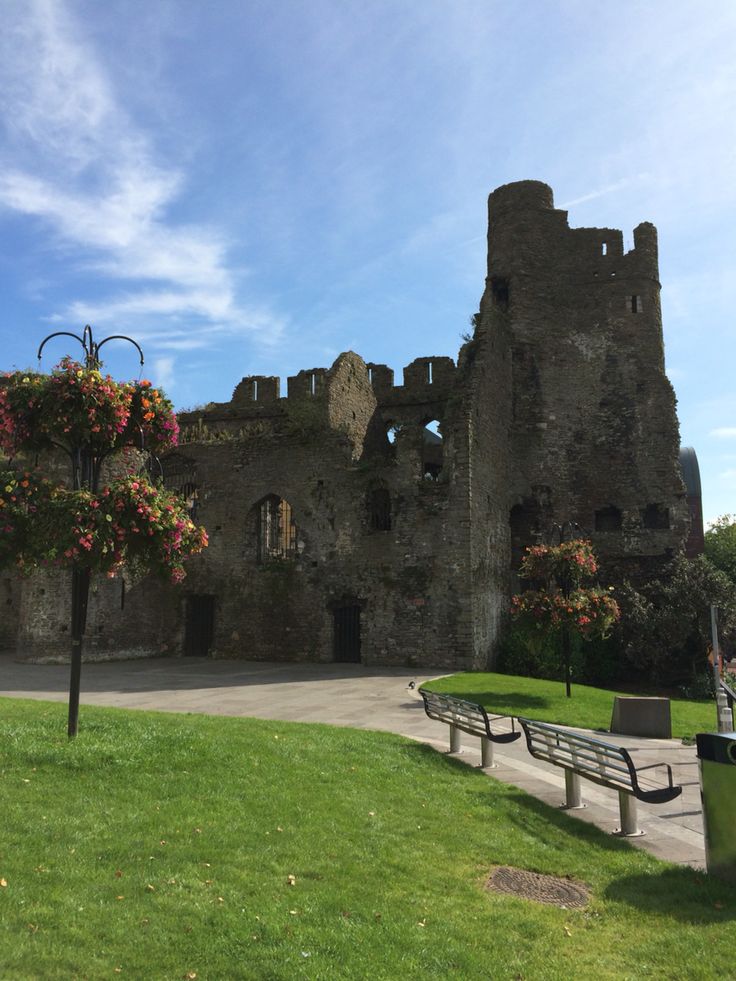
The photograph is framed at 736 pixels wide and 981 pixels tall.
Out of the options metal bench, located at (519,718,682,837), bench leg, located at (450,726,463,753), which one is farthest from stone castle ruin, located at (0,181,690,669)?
metal bench, located at (519,718,682,837)

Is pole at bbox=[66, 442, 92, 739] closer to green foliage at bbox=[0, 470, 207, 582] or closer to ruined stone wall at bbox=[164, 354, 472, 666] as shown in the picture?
green foliage at bbox=[0, 470, 207, 582]

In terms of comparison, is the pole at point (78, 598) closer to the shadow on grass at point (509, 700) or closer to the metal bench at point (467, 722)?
the metal bench at point (467, 722)

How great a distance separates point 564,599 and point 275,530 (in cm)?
1278

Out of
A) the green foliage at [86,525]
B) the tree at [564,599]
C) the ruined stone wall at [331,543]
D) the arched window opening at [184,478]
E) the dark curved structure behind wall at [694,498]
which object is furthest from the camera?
the dark curved structure behind wall at [694,498]

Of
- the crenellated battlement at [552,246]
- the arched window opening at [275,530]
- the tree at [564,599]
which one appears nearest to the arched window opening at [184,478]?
the arched window opening at [275,530]

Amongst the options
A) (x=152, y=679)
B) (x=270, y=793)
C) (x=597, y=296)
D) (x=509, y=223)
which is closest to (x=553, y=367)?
(x=597, y=296)

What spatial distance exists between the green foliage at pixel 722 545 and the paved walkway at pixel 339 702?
30.2 meters

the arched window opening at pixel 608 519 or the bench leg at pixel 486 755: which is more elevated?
the arched window opening at pixel 608 519

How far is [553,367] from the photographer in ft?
101

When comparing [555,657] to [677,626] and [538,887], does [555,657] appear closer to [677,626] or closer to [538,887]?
[677,626]

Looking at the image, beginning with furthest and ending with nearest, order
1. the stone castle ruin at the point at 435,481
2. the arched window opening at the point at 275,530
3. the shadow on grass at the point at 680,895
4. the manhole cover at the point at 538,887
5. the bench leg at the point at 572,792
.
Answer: the arched window opening at the point at 275,530
the stone castle ruin at the point at 435,481
the bench leg at the point at 572,792
the manhole cover at the point at 538,887
the shadow on grass at the point at 680,895

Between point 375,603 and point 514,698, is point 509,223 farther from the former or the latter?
point 514,698

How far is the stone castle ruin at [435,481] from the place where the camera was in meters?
23.5

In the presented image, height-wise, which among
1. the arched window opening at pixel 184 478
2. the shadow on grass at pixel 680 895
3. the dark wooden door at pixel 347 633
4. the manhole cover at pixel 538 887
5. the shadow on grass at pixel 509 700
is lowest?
the manhole cover at pixel 538 887
